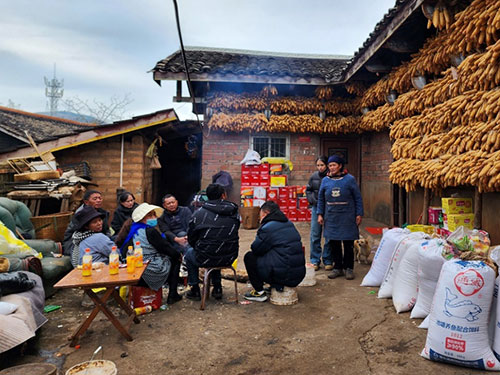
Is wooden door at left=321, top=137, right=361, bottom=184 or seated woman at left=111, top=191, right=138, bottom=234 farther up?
wooden door at left=321, top=137, right=361, bottom=184

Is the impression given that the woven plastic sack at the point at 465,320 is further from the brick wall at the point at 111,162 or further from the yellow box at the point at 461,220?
the brick wall at the point at 111,162

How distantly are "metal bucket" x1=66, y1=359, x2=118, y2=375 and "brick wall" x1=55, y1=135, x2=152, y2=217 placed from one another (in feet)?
23.4

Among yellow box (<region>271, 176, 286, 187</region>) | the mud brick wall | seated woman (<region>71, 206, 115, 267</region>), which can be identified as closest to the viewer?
seated woman (<region>71, 206, 115, 267</region>)

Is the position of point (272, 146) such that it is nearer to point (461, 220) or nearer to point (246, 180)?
point (246, 180)

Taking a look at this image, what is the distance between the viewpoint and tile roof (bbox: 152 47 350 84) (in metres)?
9.98

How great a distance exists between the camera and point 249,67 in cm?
1071

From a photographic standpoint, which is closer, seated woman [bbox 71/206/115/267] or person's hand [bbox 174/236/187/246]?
seated woman [bbox 71/206/115/267]

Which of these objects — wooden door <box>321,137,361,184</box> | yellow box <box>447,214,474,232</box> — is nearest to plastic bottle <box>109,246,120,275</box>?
yellow box <box>447,214,474,232</box>

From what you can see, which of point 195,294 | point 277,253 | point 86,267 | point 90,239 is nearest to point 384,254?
point 277,253

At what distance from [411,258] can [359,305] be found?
0.94 meters

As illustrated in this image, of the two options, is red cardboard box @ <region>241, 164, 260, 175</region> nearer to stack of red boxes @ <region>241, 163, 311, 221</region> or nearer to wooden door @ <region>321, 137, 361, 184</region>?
stack of red boxes @ <region>241, 163, 311, 221</region>

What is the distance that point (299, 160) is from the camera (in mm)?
11438

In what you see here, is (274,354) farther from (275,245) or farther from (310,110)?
(310,110)

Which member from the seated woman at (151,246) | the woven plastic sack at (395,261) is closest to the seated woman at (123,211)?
the seated woman at (151,246)
